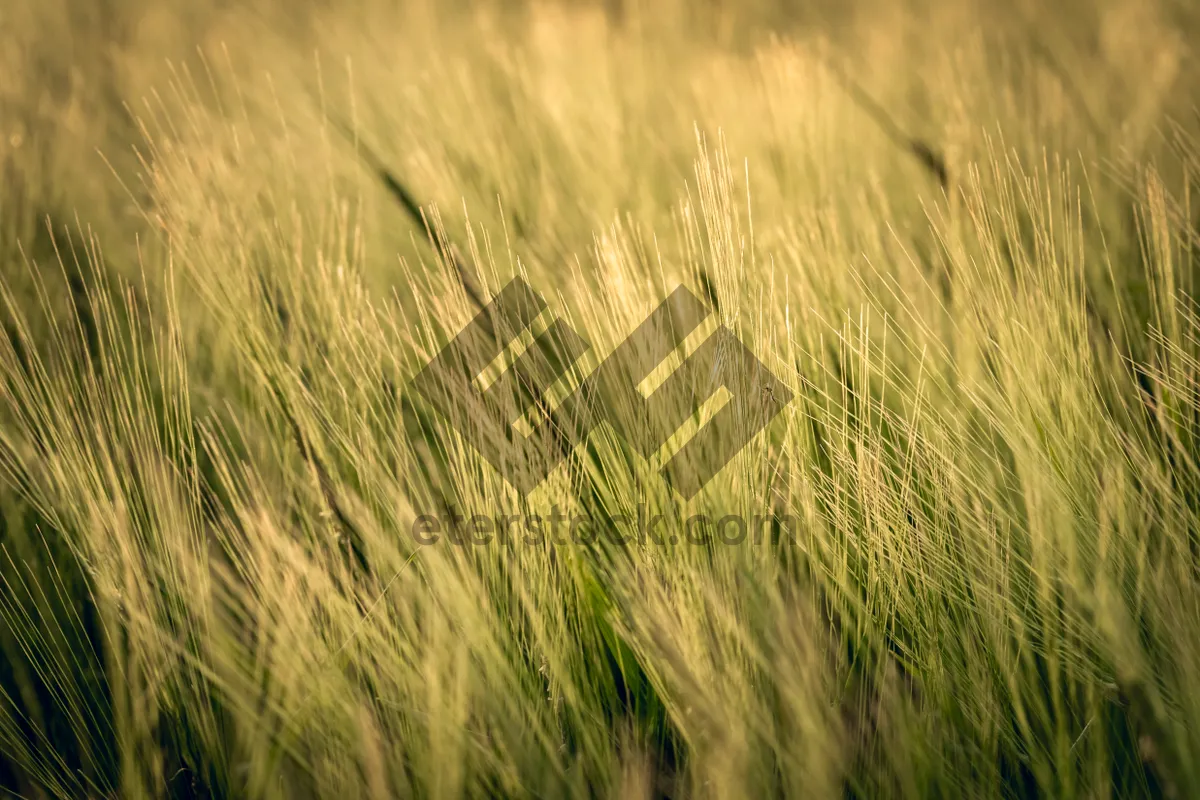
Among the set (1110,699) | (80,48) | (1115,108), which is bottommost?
(1110,699)

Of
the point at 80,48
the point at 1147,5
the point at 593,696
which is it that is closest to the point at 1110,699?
the point at 593,696

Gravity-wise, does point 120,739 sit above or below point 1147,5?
below

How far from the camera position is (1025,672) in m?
0.71

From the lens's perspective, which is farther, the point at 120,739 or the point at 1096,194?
the point at 1096,194

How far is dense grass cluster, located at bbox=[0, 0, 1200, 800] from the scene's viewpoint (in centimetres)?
64

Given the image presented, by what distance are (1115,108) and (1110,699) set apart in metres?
1.04

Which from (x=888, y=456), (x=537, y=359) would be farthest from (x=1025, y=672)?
(x=537, y=359)

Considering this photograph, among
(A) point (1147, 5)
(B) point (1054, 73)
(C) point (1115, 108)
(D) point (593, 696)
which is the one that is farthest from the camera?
(A) point (1147, 5)

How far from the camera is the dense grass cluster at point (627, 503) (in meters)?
0.64

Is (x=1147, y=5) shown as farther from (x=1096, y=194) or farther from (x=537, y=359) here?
(x=537, y=359)

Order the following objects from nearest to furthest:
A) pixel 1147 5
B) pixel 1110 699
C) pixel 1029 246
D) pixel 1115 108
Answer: pixel 1110 699 → pixel 1029 246 → pixel 1115 108 → pixel 1147 5

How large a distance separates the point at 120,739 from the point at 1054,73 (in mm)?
1705

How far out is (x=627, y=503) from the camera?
2.41ft

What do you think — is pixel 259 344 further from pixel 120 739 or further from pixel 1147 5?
pixel 1147 5
